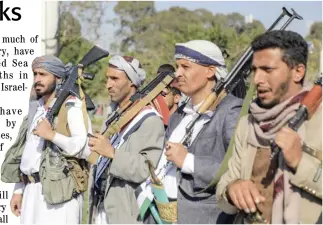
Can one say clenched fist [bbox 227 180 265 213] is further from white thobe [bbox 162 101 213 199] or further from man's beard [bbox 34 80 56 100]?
man's beard [bbox 34 80 56 100]

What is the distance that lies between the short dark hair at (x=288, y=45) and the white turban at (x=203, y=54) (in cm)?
107

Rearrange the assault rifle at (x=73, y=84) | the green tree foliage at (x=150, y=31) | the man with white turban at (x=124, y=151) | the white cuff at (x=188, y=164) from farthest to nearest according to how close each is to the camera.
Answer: the green tree foliage at (x=150, y=31)
the assault rifle at (x=73, y=84)
the man with white turban at (x=124, y=151)
the white cuff at (x=188, y=164)

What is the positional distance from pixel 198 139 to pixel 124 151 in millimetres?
785

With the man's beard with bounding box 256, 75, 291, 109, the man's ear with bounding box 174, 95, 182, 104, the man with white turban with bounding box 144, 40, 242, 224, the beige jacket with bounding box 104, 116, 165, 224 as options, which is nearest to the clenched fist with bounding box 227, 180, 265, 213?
the man's beard with bounding box 256, 75, 291, 109

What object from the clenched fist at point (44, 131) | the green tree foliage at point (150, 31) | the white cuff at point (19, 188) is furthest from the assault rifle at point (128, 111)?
the green tree foliage at point (150, 31)

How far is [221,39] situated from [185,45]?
2043 cm

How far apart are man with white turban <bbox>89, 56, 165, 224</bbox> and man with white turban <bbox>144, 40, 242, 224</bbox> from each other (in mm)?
323

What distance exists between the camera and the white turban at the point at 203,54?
15.2ft

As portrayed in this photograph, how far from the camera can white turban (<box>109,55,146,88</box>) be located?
547 centimetres

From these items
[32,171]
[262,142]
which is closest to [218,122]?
[262,142]

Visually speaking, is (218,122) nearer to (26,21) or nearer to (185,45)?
(185,45)

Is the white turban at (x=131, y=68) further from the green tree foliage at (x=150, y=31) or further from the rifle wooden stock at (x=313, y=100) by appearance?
the green tree foliage at (x=150, y=31)

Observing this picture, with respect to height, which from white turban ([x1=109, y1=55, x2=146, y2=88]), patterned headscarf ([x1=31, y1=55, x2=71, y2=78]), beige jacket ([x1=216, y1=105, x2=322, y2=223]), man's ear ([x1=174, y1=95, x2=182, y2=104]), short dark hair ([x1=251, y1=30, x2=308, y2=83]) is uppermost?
short dark hair ([x1=251, y1=30, x2=308, y2=83])

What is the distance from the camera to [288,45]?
3486mm
